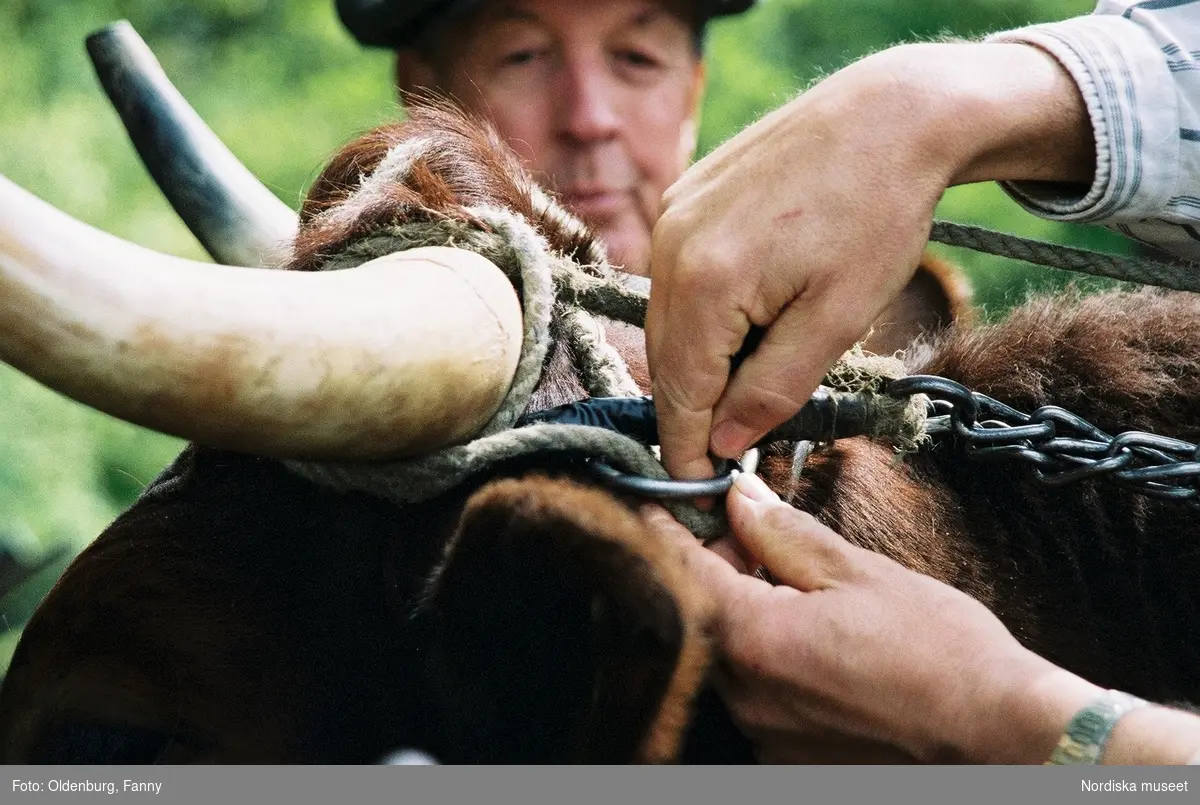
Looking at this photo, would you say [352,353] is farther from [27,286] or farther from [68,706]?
[68,706]

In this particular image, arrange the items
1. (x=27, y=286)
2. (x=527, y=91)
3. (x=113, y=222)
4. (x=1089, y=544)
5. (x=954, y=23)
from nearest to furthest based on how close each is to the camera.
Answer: (x=27, y=286)
(x=1089, y=544)
(x=527, y=91)
(x=113, y=222)
(x=954, y=23)

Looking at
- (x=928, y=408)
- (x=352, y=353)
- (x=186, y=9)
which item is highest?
(x=352, y=353)

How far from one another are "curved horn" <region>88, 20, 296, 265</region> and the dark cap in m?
1.56

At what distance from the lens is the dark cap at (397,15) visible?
3.30 meters

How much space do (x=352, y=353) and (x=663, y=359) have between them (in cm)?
37

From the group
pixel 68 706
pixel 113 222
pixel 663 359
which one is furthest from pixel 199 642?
pixel 113 222

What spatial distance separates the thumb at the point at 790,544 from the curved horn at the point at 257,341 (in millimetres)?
308

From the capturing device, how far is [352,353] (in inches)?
43.6

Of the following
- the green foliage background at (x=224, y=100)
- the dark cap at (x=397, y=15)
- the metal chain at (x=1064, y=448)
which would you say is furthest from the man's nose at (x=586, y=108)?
the green foliage background at (x=224, y=100)

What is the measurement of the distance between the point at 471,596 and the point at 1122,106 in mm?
942

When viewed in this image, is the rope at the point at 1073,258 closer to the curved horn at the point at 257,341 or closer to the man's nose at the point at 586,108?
the curved horn at the point at 257,341

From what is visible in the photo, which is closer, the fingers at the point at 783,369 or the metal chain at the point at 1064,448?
the fingers at the point at 783,369

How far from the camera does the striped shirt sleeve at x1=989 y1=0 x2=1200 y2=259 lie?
4.79ft

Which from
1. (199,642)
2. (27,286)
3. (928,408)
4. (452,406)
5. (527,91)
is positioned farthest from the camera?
(527,91)
